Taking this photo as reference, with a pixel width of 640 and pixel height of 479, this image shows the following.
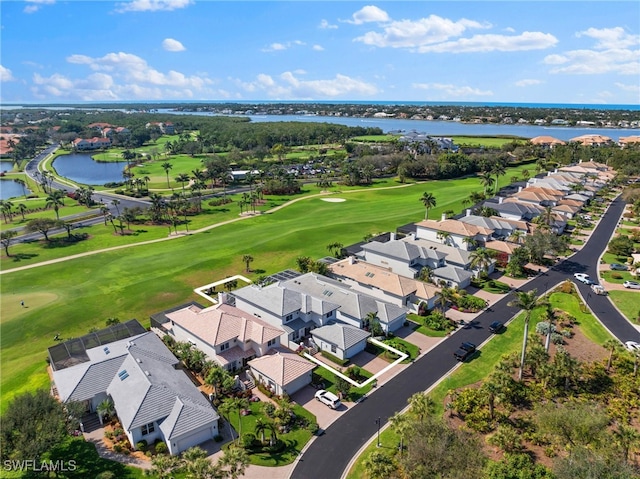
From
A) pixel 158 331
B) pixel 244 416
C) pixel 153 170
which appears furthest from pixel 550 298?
pixel 153 170

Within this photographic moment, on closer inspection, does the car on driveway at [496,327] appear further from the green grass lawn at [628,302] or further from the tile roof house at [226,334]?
the tile roof house at [226,334]

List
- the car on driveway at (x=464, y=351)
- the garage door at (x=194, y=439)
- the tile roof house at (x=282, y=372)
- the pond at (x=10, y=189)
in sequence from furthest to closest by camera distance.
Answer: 1. the pond at (x=10, y=189)
2. the car on driveway at (x=464, y=351)
3. the tile roof house at (x=282, y=372)
4. the garage door at (x=194, y=439)

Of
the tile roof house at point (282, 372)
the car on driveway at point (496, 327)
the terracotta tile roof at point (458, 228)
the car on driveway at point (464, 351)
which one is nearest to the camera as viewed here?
the tile roof house at point (282, 372)

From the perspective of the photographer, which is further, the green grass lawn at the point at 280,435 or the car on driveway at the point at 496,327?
the car on driveway at the point at 496,327

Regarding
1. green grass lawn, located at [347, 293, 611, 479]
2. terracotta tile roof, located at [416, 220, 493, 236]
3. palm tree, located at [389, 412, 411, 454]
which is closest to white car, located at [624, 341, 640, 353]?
green grass lawn, located at [347, 293, 611, 479]

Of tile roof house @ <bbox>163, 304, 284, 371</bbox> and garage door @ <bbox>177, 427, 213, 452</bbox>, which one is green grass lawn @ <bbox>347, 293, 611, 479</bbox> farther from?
tile roof house @ <bbox>163, 304, 284, 371</bbox>

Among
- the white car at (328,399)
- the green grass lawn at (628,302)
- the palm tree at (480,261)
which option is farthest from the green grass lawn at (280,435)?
the green grass lawn at (628,302)

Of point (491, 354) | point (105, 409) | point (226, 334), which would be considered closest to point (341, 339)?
point (226, 334)
